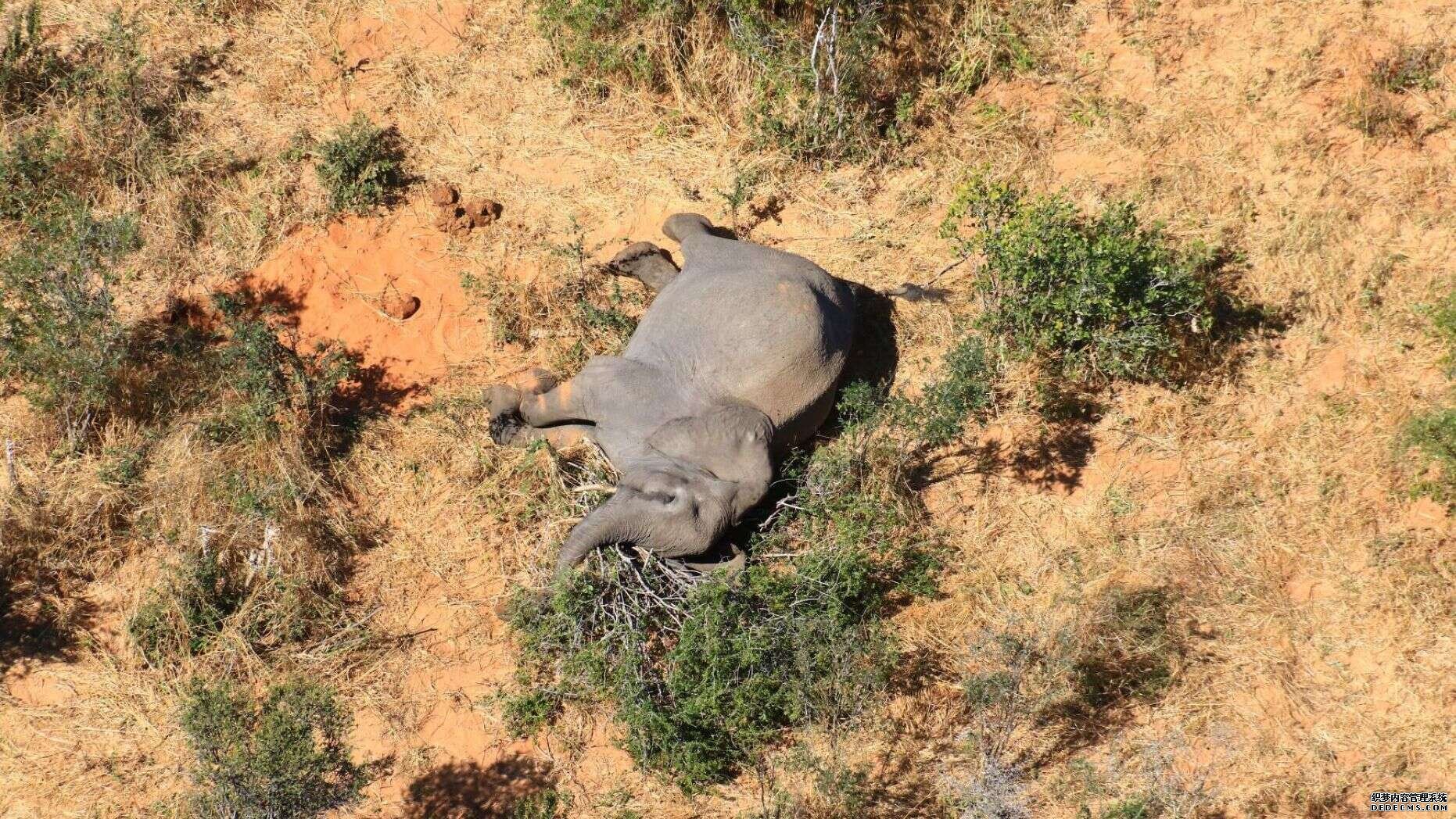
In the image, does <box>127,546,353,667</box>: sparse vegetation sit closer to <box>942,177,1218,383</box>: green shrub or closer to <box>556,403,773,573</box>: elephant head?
<box>556,403,773,573</box>: elephant head

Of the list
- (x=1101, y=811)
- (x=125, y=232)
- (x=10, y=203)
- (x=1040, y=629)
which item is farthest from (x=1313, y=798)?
(x=10, y=203)

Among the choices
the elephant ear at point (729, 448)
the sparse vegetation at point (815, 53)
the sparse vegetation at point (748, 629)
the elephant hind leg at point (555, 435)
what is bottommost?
the sparse vegetation at point (748, 629)

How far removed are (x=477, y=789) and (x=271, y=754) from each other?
1176mm

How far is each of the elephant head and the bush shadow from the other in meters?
1.19

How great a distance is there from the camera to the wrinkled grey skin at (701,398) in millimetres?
7273

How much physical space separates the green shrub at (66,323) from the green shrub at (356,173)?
61.4 inches

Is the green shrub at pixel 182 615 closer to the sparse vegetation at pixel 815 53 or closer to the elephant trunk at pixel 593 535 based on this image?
the elephant trunk at pixel 593 535

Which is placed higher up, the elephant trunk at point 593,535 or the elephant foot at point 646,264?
the elephant foot at point 646,264

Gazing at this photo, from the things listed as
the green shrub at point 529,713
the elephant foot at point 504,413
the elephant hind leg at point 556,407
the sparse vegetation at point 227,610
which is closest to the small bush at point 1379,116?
the elephant hind leg at point 556,407

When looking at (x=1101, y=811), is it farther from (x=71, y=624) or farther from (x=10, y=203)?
(x=10, y=203)

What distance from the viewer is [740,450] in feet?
24.5

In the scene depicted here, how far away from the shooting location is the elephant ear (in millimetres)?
7426

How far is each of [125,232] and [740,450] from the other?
466 cm

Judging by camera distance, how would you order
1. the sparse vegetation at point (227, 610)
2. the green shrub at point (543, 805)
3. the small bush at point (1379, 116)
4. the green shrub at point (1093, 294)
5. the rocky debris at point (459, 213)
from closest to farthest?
the green shrub at point (543, 805) < the sparse vegetation at point (227, 610) < the green shrub at point (1093, 294) < the small bush at point (1379, 116) < the rocky debris at point (459, 213)
